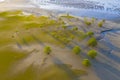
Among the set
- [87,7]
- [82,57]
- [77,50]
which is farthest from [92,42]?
[87,7]

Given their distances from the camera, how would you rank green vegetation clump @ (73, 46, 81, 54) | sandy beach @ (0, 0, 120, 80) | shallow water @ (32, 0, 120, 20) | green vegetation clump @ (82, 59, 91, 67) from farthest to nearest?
shallow water @ (32, 0, 120, 20) → green vegetation clump @ (73, 46, 81, 54) → green vegetation clump @ (82, 59, 91, 67) → sandy beach @ (0, 0, 120, 80)

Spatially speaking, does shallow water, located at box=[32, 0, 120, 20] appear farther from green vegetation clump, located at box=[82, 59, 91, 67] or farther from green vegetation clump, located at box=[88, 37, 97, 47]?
green vegetation clump, located at box=[82, 59, 91, 67]

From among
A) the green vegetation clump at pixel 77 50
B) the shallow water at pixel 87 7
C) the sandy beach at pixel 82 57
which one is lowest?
the sandy beach at pixel 82 57

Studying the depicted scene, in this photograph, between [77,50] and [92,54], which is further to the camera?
[77,50]

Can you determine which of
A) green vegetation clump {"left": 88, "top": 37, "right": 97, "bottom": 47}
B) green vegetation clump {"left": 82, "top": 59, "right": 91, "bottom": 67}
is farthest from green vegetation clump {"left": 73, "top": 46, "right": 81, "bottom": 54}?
green vegetation clump {"left": 88, "top": 37, "right": 97, "bottom": 47}

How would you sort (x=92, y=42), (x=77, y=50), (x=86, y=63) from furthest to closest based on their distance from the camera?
1. (x=92, y=42)
2. (x=77, y=50)
3. (x=86, y=63)

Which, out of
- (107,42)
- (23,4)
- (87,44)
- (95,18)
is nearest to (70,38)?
(87,44)

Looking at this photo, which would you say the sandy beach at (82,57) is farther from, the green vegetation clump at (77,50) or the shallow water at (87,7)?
the shallow water at (87,7)

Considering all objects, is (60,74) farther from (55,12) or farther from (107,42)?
(55,12)

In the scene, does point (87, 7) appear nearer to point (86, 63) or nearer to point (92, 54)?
point (92, 54)

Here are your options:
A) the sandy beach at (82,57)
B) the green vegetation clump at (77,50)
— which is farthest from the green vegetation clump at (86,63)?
the green vegetation clump at (77,50)

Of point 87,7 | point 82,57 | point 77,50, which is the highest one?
point 87,7

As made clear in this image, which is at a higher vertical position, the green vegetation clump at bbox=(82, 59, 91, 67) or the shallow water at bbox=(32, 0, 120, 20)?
the shallow water at bbox=(32, 0, 120, 20)
